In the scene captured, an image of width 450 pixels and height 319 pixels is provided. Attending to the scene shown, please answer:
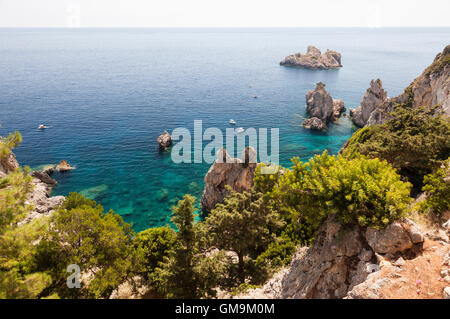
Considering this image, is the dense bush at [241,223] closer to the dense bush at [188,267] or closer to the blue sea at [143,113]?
the dense bush at [188,267]

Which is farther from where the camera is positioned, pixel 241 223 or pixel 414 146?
pixel 414 146

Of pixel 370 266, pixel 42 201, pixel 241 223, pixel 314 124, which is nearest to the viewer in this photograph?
pixel 370 266

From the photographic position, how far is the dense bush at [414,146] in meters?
29.8

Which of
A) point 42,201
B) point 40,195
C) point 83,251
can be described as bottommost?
point 42,201

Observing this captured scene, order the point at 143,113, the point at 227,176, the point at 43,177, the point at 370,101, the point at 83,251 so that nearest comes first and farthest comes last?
1. the point at 83,251
2. the point at 227,176
3. the point at 43,177
4. the point at 370,101
5. the point at 143,113

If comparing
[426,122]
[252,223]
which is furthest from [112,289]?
[426,122]

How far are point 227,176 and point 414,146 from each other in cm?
2898

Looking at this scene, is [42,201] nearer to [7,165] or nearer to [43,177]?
[43,177]

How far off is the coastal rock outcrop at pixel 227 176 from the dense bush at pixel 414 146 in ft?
67.5

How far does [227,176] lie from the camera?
48906 mm

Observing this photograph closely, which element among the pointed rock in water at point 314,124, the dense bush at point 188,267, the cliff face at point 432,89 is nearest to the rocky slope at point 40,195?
the dense bush at point 188,267

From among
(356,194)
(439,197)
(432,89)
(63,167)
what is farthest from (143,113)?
(439,197)

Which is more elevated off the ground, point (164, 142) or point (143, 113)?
point (143, 113)

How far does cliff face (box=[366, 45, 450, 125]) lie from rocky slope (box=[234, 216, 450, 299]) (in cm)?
3674
